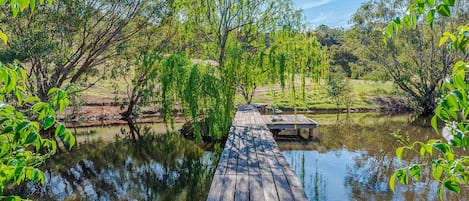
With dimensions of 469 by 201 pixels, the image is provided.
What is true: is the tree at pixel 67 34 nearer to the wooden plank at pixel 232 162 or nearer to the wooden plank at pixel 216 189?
the wooden plank at pixel 232 162

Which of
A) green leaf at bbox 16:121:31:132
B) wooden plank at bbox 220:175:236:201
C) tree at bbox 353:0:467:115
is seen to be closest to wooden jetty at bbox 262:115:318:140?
wooden plank at bbox 220:175:236:201

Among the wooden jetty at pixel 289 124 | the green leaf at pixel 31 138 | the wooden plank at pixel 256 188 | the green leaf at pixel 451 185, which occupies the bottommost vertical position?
the wooden jetty at pixel 289 124

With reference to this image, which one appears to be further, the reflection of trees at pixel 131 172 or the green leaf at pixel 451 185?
the reflection of trees at pixel 131 172

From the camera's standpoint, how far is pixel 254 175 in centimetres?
423

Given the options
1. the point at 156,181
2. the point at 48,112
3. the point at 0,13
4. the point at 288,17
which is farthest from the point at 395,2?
the point at 48,112

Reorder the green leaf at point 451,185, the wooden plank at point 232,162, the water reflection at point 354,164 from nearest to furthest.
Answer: the green leaf at point 451,185 < the wooden plank at point 232,162 < the water reflection at point 354,164

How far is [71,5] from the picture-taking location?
36.3 ft

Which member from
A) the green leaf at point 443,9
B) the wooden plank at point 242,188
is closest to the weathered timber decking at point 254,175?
the wooden plank at point 242,188

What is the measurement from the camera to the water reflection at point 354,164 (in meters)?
5.95

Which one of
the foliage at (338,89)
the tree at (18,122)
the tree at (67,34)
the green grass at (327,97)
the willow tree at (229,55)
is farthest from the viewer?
the green grass at (327,97)

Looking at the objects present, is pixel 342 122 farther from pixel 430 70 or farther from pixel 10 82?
pixel 10 82

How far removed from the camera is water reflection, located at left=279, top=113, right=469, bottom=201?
234 inches

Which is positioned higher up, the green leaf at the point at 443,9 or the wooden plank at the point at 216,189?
the green leaf at the point at 443,9

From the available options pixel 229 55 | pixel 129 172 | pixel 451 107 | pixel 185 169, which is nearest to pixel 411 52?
pixel 229 55
